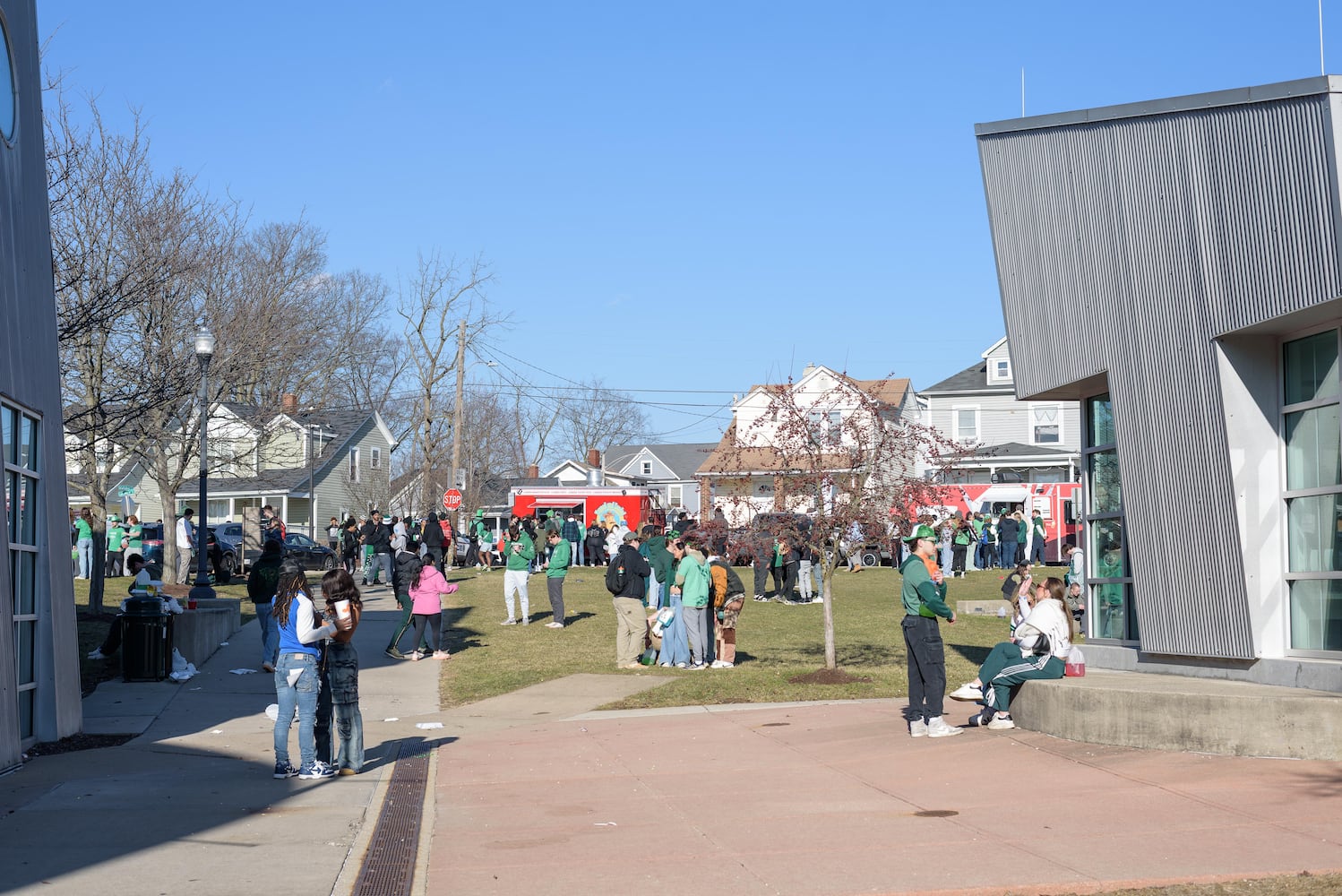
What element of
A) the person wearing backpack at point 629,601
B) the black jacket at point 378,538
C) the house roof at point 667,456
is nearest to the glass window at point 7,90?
the person wearing backpack at point 629,601

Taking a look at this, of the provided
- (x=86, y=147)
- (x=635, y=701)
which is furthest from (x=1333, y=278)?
(x=86, y=147)

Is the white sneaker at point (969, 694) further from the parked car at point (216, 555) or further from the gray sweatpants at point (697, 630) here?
the parked car at point (216, 555)

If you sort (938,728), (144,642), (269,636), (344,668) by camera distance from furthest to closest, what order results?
1. (269,636)
2. (144,642)
3. (938,728)
4. (344,668)

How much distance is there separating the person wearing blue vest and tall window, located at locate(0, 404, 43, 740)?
2.30 metres

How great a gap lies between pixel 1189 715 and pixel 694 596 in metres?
8.02

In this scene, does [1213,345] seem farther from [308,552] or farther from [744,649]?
[308,552]

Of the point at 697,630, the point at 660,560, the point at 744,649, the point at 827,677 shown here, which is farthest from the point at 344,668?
the point at 744,649

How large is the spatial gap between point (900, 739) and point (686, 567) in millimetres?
5886

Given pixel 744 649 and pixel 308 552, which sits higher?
pixel 308 552

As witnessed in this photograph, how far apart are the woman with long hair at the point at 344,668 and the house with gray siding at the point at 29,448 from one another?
8.16ft

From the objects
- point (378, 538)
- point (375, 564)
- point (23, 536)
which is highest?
point (23, 536)

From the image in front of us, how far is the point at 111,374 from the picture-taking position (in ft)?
87.7

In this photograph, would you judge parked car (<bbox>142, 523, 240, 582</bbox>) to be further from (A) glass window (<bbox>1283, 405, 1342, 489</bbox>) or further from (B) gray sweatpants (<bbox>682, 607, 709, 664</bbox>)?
(A) glass window (<bbox>1283, 405, 1342, 489</bbox>)

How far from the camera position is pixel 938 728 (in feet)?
37.8
